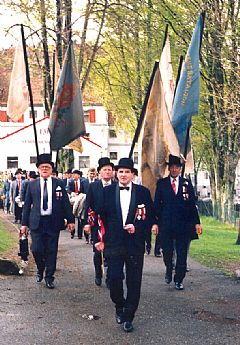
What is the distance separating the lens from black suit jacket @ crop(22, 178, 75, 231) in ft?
35.7

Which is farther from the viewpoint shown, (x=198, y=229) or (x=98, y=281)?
(x=98, y=281)

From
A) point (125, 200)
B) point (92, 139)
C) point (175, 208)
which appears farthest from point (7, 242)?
point (92, 139)

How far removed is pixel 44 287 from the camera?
10.7m

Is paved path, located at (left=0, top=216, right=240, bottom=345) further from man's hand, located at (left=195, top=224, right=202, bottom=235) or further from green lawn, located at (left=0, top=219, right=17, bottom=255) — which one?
green lawn, located at (left=0, top=219, right=17, bottom=255)

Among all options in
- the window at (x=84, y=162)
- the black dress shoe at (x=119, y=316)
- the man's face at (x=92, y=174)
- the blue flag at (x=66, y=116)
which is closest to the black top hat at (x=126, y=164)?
the black dress shoe at (x=119, y=316)

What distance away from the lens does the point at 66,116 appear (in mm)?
13703

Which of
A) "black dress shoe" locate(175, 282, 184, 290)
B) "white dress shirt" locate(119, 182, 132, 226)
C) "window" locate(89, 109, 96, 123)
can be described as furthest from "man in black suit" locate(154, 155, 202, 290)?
"window" locate(89, 109, 96, 123)

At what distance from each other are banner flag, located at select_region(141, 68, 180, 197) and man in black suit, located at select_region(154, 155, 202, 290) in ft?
2.00

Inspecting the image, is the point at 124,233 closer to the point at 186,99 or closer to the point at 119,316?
the point at 119,316

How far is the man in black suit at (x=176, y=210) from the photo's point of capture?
10.9 metres

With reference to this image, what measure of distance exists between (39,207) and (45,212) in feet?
0.38

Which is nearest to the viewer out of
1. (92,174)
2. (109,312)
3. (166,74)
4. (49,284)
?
(109,312)

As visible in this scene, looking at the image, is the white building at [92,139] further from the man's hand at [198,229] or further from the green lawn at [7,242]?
the man's hand at [198,229]

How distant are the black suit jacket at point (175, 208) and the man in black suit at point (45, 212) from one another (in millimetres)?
1287
